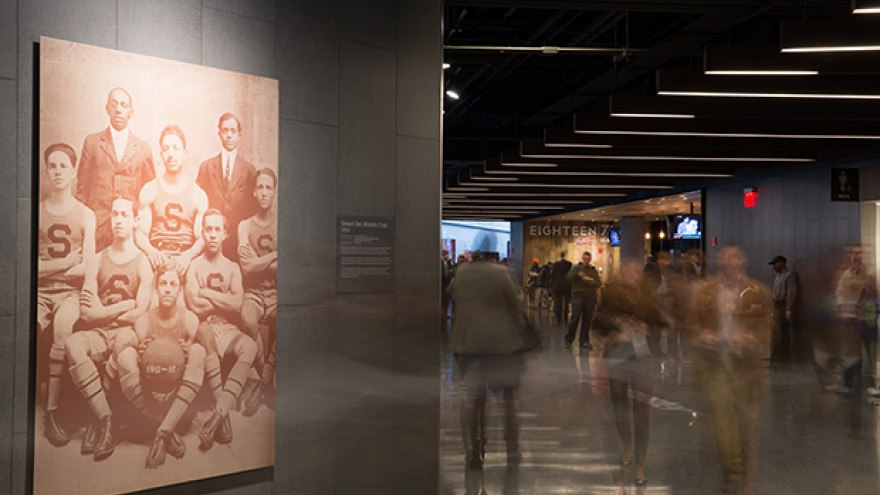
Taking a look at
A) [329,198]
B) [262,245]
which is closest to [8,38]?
[262,245]

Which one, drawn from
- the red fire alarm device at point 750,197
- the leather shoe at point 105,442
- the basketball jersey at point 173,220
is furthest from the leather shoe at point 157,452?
the red fire alarm device at point 750,197

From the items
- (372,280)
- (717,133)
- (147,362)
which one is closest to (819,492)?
(372,280)

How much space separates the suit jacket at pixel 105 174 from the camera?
3982 millimetres

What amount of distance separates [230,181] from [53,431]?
1491 mm

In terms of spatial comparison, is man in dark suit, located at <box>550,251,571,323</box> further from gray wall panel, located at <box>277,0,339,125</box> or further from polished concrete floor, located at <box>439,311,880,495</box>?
gray wall panel, located at <box>277,0,339,125</box>

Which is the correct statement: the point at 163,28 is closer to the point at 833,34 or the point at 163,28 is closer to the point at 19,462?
the point at 19,462

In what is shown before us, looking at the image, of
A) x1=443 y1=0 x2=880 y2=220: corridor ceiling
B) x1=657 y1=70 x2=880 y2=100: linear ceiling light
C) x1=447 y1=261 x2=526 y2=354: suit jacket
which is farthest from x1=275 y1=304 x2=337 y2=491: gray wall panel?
x1=657 y1=70 x2=880 y2=100: linear ceiling light

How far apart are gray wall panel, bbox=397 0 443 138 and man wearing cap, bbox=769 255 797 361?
10.1m

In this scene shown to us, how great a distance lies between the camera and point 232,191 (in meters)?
4.53

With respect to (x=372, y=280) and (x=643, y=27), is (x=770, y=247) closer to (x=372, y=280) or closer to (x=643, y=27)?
(x=643, y=27)

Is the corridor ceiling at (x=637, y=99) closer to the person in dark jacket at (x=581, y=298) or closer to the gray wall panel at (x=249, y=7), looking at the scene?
the person in dark jacket at (x=581, y=298)

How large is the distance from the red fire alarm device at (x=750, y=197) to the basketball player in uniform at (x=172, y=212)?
16856 millimetres

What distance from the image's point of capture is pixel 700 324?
6.11 metres

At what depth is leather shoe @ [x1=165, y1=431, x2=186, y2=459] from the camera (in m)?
4.30
